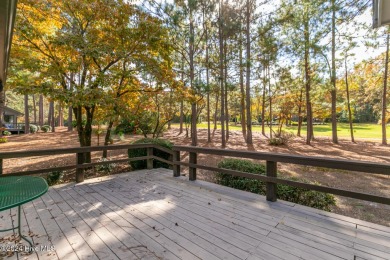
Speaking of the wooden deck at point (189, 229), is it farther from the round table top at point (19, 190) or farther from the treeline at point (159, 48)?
the treeline at point (159, 48)

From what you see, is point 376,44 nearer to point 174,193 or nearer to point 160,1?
point 160,1

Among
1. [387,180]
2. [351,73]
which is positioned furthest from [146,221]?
[351,73]

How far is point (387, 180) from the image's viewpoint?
6.13m

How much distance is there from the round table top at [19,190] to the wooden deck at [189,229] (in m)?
0.61

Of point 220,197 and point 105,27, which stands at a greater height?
point 105,27

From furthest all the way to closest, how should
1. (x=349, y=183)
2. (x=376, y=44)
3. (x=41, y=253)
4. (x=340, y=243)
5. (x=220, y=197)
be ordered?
1. (x=376, y=44)
2. (x=349, y=183)
3. (x=220, y=197)
4. (x=340, y=243)
5. (x=41, y=253)

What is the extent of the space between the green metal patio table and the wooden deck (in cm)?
58

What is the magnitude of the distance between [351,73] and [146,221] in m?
19.3

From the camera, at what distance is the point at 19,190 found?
77.1 inches

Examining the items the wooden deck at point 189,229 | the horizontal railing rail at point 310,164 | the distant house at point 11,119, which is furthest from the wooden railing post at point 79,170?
the distant house at point 11,119

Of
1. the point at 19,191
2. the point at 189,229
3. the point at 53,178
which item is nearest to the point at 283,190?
the point at 189,229

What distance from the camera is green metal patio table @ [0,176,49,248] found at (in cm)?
161

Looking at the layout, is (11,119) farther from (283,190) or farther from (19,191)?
(283,190)

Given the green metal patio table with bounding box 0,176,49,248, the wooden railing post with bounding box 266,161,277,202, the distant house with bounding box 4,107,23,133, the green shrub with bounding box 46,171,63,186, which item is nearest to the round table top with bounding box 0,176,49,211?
the green metal patio table with bounding box 0,176,49,248
